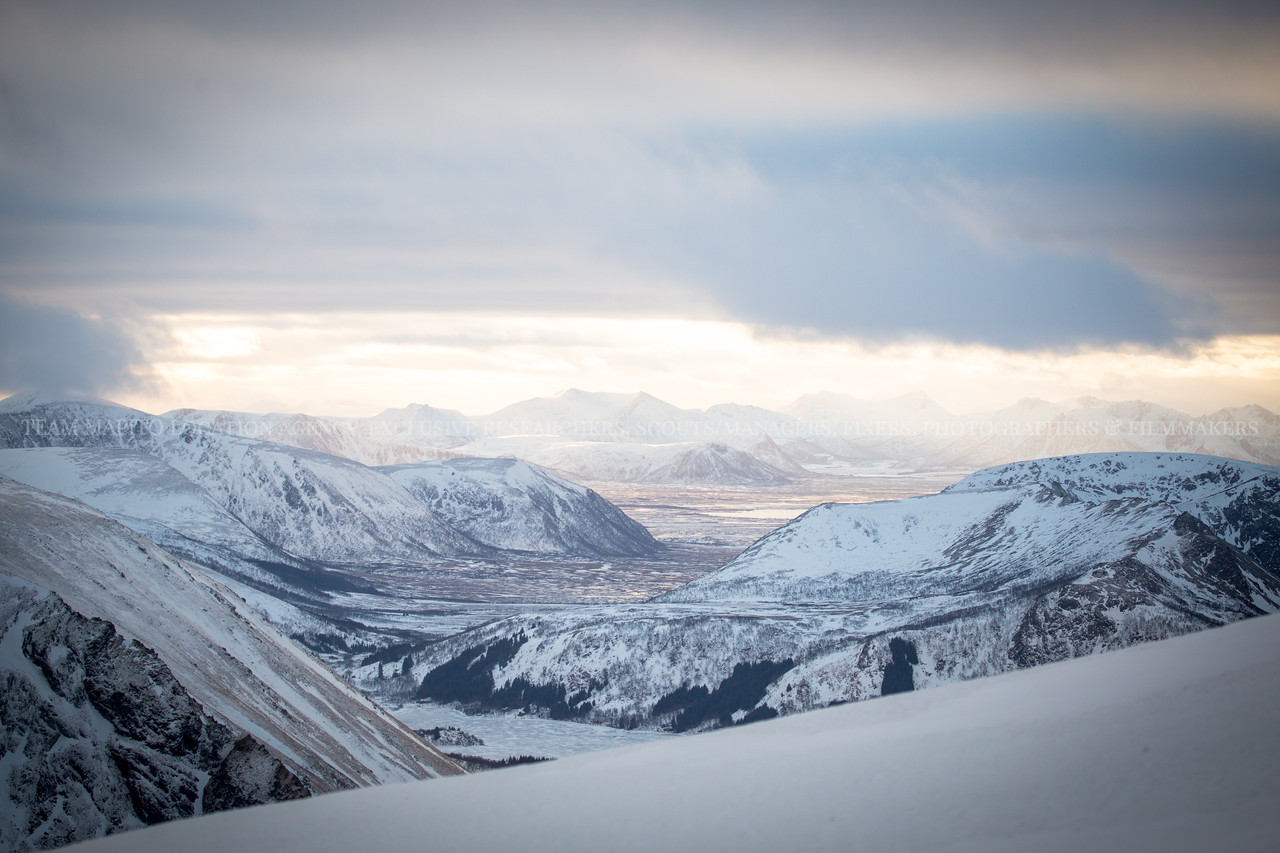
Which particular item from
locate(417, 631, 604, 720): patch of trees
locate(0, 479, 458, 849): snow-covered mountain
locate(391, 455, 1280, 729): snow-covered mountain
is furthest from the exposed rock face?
locate(417, 631, 604, 720): patch of trees

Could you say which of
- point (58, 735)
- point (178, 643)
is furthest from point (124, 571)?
point (58, 735)

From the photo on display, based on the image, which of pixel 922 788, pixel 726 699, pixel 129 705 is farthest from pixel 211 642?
pixel 726 699

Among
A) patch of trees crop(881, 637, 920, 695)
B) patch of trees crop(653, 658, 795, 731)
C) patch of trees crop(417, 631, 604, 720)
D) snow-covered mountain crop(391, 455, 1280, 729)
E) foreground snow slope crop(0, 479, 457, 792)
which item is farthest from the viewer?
patch of trees crop(417, 631, 604, 720)

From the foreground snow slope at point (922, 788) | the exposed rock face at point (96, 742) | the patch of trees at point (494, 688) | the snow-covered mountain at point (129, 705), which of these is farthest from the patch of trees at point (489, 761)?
the foreground snow slope at point (922, 788)

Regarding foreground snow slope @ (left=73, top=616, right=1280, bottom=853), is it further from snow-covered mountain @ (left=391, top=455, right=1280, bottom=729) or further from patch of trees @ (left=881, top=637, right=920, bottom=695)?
snow-covered mountain @ (left=391, top=455, right=1280, bottom=729)

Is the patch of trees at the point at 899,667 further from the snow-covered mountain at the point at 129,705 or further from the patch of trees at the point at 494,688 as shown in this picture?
the snow-covered mountain at the point at 129,705

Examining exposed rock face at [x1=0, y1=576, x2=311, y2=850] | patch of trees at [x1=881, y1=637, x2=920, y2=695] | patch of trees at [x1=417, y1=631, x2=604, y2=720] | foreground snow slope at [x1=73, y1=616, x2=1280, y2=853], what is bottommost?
patch of trees at [x1=417, y1=631, x2=604, y2=720]

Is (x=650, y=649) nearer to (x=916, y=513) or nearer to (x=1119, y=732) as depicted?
(x=916, y=513)
